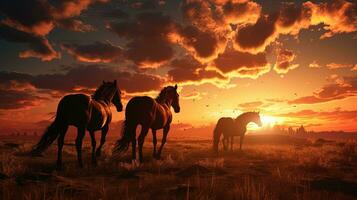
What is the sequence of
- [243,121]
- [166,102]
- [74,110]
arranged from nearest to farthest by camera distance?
[74,110]
[166,102]
[243,121]

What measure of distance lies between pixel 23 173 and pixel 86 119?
2599mm

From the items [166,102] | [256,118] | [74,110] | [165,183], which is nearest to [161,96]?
[166,102]

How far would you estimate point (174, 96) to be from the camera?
17.2 metres

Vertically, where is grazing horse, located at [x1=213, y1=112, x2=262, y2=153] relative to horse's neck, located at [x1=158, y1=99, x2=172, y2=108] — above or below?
below

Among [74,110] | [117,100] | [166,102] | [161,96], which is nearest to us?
[74,110]

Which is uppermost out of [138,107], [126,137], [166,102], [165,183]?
[166,102]

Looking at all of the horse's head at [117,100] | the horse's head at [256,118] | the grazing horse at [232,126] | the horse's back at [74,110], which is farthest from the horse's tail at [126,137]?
the horse's head at [256,118]

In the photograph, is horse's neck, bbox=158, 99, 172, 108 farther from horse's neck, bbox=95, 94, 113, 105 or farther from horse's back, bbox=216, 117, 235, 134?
horse's back, bbox=216, 117, 235, 134

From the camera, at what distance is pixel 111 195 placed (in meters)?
6.15

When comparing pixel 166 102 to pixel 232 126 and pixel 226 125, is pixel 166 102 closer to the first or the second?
pixel 226 125

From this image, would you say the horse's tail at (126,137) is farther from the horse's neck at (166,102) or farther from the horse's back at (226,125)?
the horse's back at (226,125)

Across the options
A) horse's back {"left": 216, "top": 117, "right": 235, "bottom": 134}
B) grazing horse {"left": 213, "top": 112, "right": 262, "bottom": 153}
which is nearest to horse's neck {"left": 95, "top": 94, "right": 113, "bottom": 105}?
grazing horse {"left": 213, "top": 112, "right": 262, "bottom": 153}

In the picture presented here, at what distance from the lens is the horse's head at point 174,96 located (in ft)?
55.0

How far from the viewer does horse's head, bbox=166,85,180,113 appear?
1677cm
